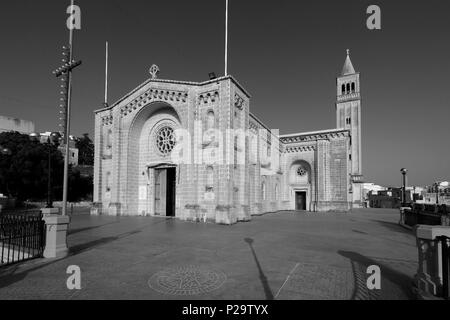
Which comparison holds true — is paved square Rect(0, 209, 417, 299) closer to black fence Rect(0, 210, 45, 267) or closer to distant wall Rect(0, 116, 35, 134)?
black fence Rect(0, 210, 45, 267)

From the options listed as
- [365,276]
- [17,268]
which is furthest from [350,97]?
[17,268]

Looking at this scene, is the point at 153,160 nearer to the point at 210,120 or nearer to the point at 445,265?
the point at 210,120

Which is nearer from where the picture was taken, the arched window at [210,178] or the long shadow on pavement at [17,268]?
the long shadow on pavement at [17,268]

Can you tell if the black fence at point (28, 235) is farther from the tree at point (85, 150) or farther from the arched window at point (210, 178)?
the tree at point (85, 150)

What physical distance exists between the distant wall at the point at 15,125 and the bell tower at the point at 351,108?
Result: 77473mm

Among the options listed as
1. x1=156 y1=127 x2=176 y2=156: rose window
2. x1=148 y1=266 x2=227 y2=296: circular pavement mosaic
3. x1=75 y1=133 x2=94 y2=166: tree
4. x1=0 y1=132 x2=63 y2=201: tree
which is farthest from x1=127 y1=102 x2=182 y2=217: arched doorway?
x1=75 y1=133 x2=94 y2=166: tree

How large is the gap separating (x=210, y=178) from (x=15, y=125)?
68418 mm

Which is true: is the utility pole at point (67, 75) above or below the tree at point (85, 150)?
below

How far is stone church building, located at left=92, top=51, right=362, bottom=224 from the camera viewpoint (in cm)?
1823

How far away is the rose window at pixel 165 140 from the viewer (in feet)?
73.2

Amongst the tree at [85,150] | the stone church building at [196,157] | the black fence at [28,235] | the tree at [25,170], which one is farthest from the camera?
the tree at [85,150]

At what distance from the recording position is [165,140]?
890 inches

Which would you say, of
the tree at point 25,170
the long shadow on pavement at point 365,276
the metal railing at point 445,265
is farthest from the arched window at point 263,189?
the tree at point 25,170

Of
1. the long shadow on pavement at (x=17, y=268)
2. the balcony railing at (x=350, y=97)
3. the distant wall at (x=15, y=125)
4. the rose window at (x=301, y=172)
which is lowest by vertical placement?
the long shadow on pavement at (x=17, y=268)
